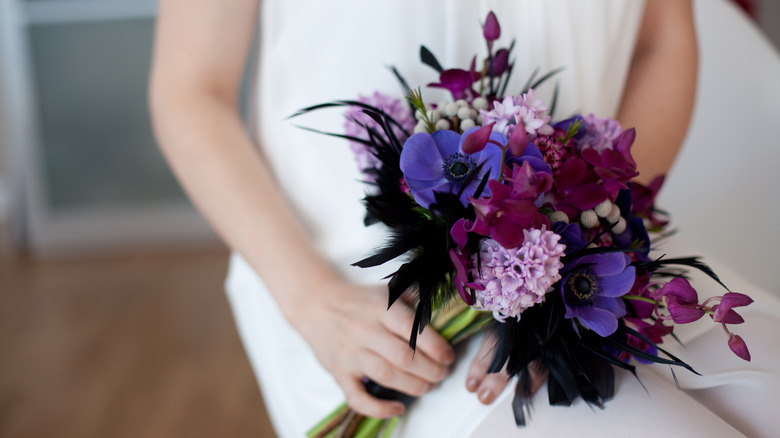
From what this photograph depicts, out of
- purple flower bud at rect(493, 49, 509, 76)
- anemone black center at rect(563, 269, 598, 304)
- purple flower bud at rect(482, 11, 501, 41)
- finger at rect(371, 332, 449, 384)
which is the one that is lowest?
finger at rect(371, 332, 449, 384)

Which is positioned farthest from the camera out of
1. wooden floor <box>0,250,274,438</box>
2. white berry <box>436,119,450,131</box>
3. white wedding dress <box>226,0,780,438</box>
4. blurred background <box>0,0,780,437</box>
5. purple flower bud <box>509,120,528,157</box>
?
blurred background <box>0,0,780,437</box>

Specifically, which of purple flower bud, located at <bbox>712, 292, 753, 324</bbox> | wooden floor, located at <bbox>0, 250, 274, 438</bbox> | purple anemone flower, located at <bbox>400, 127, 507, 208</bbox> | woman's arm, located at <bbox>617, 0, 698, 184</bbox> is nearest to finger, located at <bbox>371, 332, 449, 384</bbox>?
purple anemone flower, located at <bbox>400, 127, 507, 208</bbox>

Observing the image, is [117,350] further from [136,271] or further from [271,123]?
[271,123]

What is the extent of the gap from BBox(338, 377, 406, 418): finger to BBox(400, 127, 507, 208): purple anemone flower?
0.28 m

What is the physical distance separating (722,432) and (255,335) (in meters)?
0.66

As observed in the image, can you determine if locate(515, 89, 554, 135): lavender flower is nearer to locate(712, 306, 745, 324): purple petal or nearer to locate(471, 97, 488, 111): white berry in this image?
locate(471, 97, 488, 111): white berry

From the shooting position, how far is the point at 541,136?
0.57 meters

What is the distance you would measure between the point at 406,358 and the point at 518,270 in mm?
227

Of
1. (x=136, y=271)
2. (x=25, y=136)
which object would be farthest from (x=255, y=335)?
(x=25, y=136)

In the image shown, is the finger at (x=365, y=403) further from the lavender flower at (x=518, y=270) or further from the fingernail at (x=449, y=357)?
the lavender flower at (x=518, y=270)

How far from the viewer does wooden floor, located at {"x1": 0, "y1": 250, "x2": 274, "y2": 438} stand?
71.6 inches

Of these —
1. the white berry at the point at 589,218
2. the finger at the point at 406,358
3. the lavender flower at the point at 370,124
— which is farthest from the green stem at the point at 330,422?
the white berry at the point at 589,218

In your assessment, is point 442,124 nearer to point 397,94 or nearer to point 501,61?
point 501,61

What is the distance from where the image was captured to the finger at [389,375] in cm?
71
